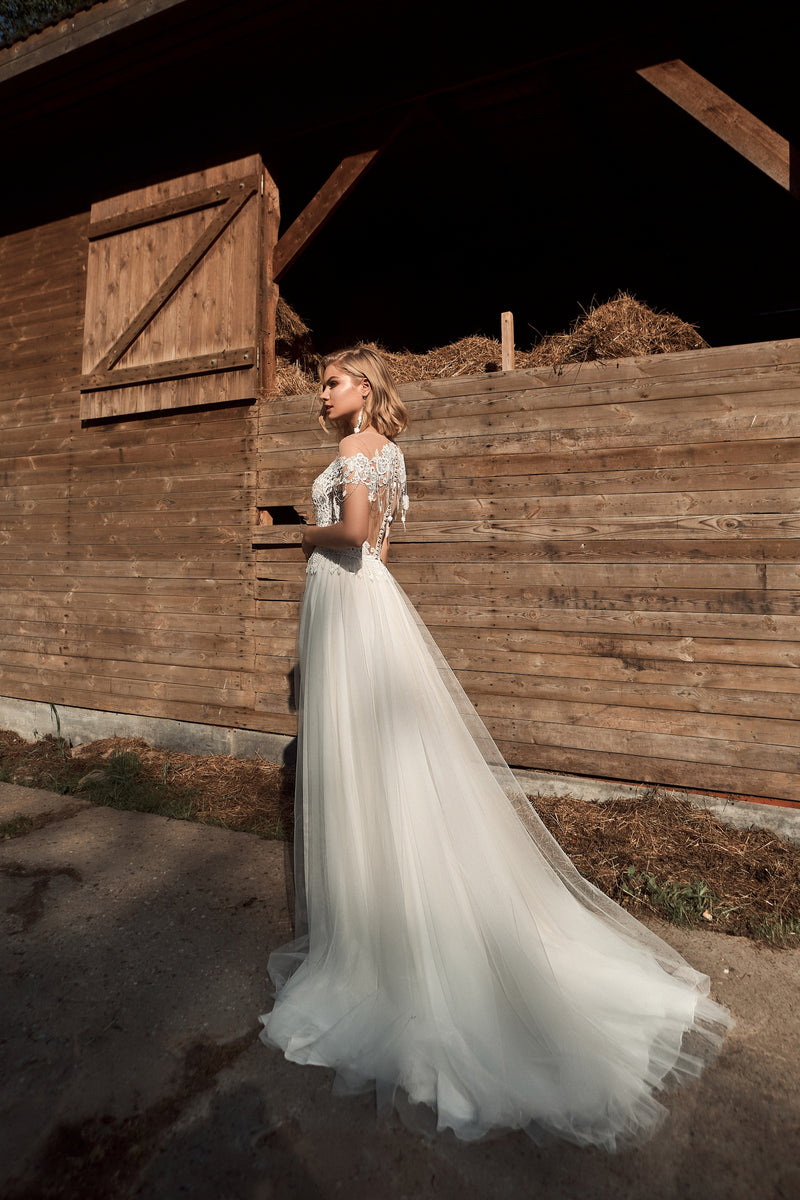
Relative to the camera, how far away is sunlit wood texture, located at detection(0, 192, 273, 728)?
215 inches

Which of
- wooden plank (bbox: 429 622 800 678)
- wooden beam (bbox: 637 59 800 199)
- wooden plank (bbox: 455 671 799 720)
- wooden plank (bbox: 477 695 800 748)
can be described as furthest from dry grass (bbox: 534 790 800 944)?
wooden beam (bbox: 637 59 800 199)

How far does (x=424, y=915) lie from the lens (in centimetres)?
228

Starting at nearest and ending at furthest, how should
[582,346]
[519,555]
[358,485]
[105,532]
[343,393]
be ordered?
[358,485]
[343,393]
[582,346]
[519,555]
[105,532]

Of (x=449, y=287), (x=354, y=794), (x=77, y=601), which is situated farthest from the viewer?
(x=449, y=287)

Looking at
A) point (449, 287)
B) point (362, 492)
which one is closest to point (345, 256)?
point (449, 287)

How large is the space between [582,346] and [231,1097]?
422 cm

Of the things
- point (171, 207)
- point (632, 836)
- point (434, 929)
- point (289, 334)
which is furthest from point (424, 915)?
point (171, 207)

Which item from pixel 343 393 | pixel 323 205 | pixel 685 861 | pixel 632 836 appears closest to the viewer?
pixel 343 393

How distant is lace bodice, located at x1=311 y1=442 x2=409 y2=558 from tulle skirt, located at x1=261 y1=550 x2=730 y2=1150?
17cm

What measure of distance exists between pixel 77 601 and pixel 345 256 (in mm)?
4699

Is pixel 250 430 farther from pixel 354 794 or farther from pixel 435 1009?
pixel 435 1009

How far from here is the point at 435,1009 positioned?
211 centimetres

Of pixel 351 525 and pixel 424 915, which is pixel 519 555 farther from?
pixel 424 915

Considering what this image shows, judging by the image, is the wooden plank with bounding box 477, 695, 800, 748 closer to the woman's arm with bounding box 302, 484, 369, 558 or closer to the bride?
the bride
